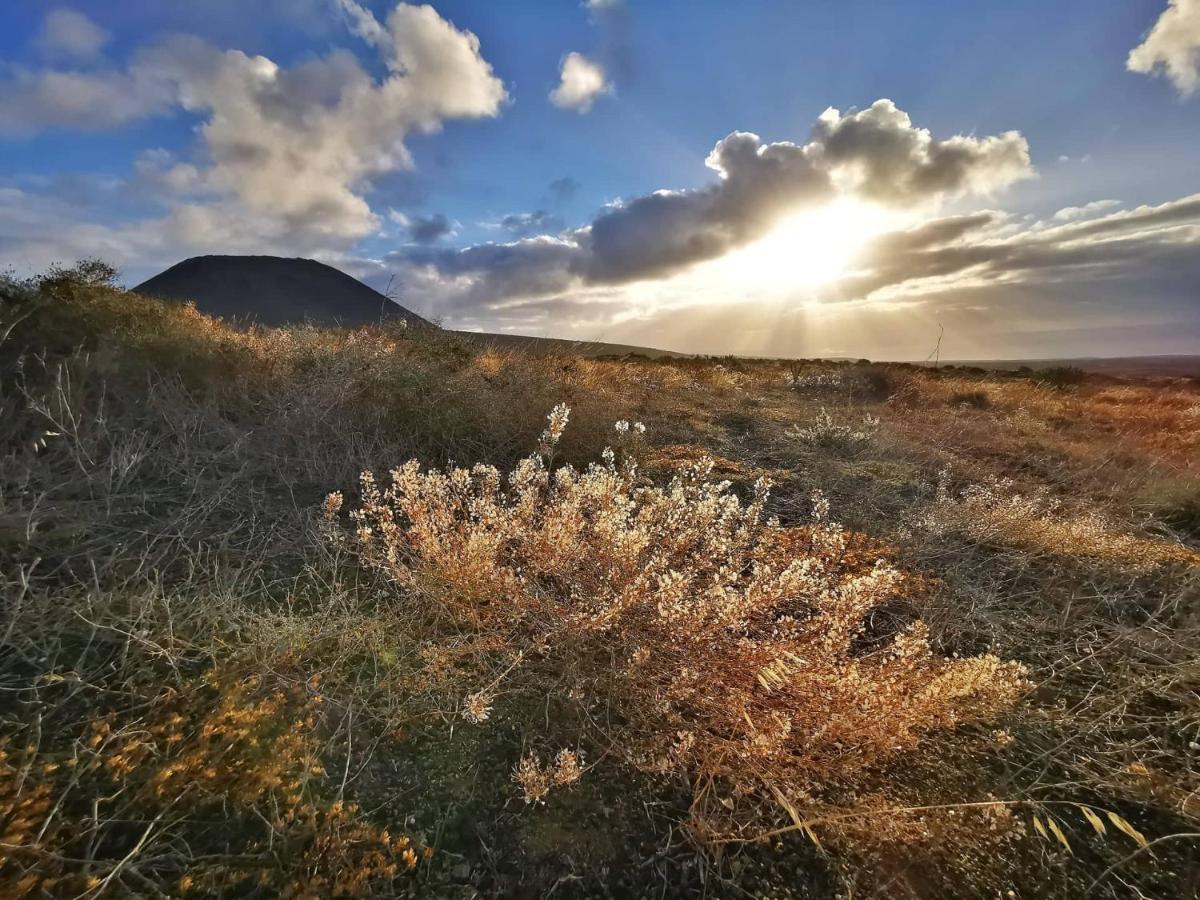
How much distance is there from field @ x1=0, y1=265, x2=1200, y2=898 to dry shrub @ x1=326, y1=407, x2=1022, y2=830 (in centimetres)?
2

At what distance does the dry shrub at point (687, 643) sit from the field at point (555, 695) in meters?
0.02

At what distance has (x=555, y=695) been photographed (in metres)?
2.13

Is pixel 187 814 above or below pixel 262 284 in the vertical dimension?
below

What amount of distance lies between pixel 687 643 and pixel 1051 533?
322 cm

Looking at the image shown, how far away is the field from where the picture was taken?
1527mm

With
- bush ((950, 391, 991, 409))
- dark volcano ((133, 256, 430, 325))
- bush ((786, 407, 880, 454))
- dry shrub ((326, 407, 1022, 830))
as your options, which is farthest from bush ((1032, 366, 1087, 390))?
dark volcano ((133, 256, 430, 325))

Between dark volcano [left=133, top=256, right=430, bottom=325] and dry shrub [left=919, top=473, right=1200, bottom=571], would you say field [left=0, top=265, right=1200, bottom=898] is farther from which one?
dark volcano [left=133, top=256, right=430, bottom=325]

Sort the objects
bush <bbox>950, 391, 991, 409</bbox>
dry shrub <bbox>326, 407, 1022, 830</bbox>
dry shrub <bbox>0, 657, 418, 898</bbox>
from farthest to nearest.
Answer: bush <bbox>950, 391, 991, 409</bbox> < dry shrub <bbox>326, 407, 1022, 830</bbox> < dry shrub <bbox>0, 657, 418, 898</bbox>

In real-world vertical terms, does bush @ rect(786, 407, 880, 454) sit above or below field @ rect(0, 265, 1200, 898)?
above

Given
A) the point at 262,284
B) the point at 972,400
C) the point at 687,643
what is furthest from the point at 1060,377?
the point at 262,284

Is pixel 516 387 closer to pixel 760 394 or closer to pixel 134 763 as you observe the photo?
pixel 134 763

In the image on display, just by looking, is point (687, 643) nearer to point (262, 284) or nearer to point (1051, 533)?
point (1051, 533)

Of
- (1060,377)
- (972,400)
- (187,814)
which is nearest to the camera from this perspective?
(187,814)

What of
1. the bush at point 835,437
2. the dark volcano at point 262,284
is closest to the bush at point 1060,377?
the bush at point 835,437
